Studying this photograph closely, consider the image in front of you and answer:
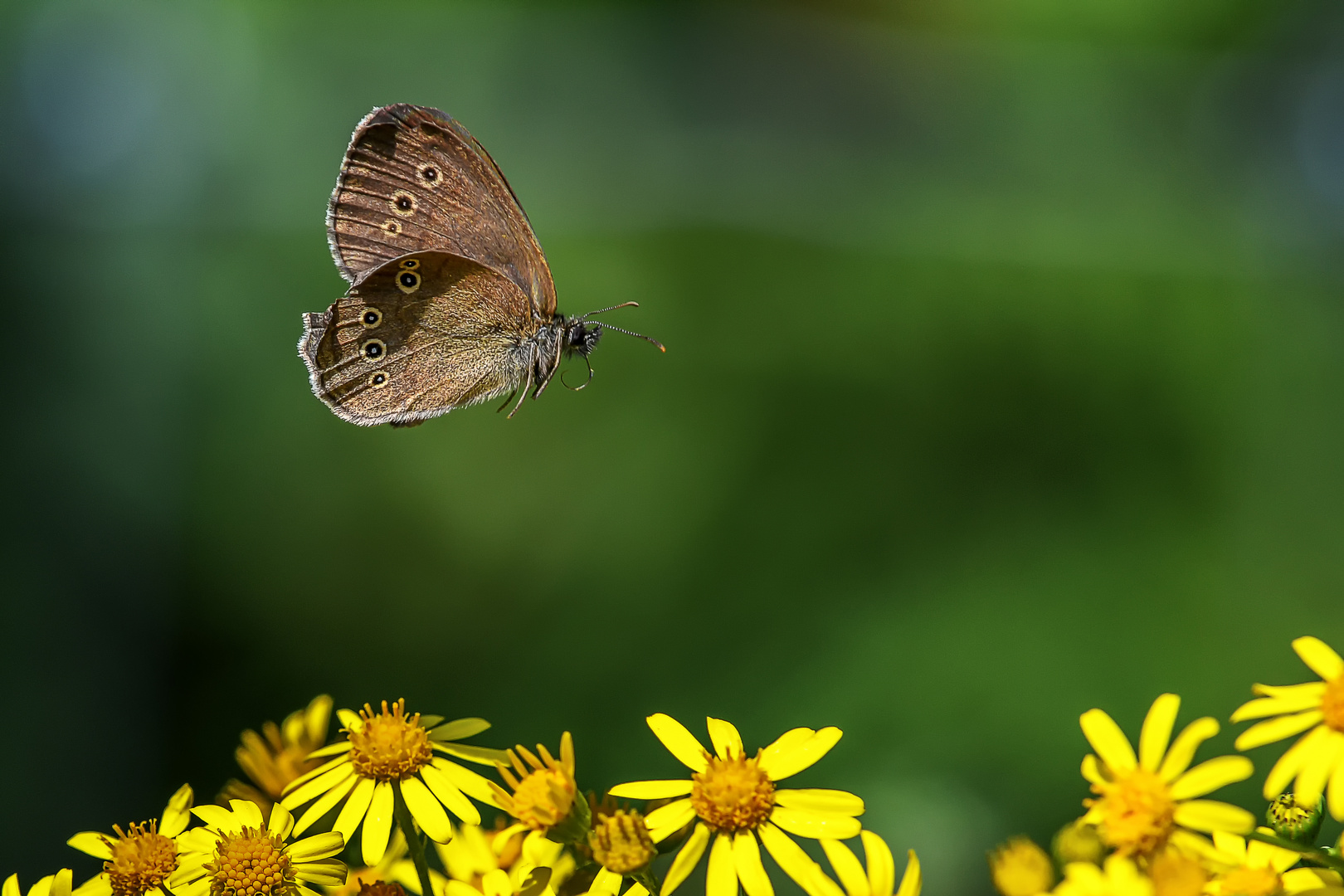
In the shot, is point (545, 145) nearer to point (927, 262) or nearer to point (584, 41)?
point (584, 41)

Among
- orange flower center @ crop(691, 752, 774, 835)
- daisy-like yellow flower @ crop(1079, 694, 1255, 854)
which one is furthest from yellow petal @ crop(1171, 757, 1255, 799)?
orange flower center @ crop(691, 752, 774, 835)

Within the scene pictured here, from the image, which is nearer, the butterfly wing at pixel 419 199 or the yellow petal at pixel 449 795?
the yellow petal at pixel 449 795

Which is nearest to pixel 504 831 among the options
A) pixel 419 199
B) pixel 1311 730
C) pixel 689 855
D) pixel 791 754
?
pixel 689 855

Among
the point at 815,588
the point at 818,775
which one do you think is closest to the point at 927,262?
the point at 815,588

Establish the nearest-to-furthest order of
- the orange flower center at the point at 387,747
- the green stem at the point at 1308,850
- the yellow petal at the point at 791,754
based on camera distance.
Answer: the green stem at the point at 1308,850, the yellow petal at the point at 791,754, the orange flower center at the point at 387,747

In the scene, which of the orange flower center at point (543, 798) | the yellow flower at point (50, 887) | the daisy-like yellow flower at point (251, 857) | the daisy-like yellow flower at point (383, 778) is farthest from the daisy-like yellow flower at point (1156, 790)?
the yellow flower at point (50, 887)

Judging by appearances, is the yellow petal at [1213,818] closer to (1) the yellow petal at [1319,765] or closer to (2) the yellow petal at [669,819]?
(1) the yellow petal at [1319,765]

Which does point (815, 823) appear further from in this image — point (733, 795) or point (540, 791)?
point (540, 791)
